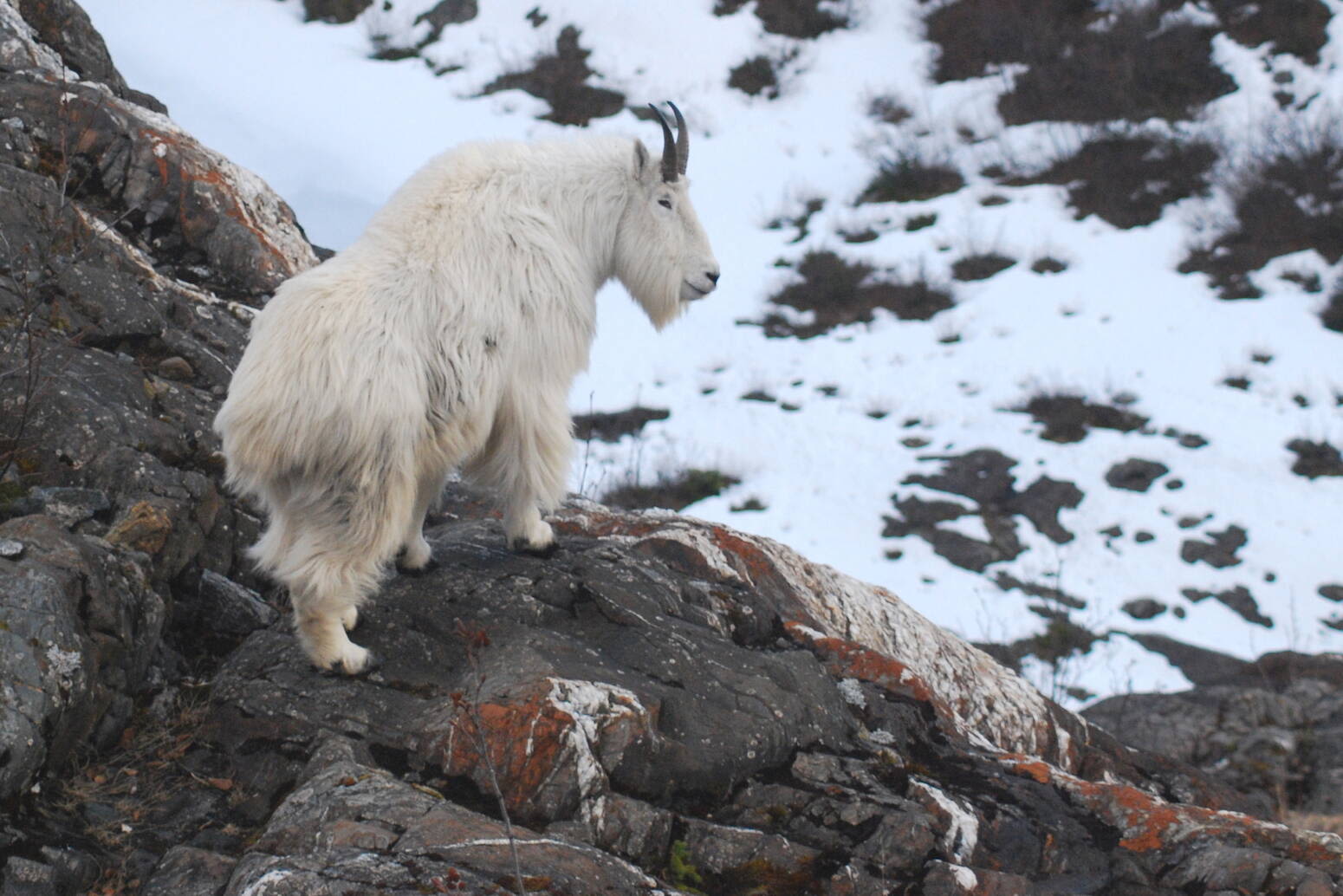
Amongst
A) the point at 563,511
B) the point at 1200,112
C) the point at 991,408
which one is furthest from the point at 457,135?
the point at 563,511

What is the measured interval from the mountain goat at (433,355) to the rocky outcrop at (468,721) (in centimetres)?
38

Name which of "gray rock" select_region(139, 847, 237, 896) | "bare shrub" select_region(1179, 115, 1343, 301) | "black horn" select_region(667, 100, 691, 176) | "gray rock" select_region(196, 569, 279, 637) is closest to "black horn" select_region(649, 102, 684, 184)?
"black horn" select_region(667, 100, 691, 176)

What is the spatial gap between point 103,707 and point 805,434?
394 inches

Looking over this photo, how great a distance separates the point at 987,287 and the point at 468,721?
1271 centimetres

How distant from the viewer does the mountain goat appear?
3.86 metres

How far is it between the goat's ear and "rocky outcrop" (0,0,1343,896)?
61.2 inches

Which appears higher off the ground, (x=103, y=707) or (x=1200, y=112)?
(x=1200, y=112)

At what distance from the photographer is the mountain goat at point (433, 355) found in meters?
3.86

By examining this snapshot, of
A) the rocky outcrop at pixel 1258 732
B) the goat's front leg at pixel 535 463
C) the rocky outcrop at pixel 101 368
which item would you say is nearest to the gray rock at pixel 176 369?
the rocky outcrop at pixel 101 368

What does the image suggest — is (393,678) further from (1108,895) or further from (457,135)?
(457,135)

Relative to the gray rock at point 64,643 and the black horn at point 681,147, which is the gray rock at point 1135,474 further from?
the gray rock at point 64,643

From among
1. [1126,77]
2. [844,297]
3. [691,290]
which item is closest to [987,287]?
[844,297]

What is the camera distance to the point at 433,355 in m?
4.09

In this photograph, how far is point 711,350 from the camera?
48.5ft
